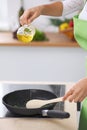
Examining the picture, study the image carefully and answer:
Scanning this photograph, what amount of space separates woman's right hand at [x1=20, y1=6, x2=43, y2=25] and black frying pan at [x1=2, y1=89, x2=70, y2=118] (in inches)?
10.1

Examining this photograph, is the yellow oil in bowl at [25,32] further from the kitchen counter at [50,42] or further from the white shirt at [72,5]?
the kitchen counter at [50,42]

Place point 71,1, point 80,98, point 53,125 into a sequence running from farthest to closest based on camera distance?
point 71,1 < point 53,125 < point 80,98

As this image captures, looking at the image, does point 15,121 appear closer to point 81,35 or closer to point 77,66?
point 81,35

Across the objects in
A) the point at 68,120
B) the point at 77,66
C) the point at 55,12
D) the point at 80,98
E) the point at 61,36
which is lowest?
the point at 77,66

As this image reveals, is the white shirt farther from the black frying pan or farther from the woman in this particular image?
the black frying pan

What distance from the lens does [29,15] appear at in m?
1.08

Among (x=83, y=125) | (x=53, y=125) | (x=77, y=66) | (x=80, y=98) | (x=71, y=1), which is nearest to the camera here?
(x=80, y=98)

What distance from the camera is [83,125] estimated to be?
3.29ft

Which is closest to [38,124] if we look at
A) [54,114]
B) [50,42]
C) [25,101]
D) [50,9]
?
[54,114]

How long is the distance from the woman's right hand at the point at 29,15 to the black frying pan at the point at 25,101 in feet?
0.85

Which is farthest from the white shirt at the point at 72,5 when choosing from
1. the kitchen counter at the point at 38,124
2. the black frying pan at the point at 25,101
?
the kitchen counter at the point at 38,124

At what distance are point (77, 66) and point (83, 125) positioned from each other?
1.03 metres

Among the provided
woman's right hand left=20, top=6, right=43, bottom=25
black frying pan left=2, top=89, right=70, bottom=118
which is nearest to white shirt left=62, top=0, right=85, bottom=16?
woman's right hand left=20, top=6, right=43, bottom=25

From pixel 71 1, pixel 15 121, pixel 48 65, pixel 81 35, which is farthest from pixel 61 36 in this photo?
pixel 15 121
